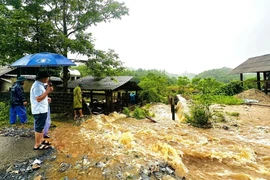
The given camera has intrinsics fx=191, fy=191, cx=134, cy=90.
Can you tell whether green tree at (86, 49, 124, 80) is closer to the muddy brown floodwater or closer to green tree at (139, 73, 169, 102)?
the muddy brown floodwater

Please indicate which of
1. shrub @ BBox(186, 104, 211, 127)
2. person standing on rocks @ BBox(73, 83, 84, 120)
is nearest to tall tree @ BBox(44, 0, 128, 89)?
person standing on rocks @ BBox(73, 83, 84, 120)

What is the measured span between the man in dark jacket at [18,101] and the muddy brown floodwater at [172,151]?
1.57 metres

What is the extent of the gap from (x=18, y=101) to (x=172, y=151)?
19.2 feet

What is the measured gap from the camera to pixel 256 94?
61.6 feet

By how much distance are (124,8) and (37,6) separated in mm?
5157

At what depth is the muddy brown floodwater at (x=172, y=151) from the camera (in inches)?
170

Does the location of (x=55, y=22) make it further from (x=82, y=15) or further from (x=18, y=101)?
(x=18, y=101)

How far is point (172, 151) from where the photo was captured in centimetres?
561

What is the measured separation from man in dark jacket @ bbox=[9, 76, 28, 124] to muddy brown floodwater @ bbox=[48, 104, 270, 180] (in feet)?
5.14

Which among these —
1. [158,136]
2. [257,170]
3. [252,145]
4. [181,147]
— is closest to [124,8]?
[158,136]

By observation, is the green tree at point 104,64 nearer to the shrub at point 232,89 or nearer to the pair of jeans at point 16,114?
the pair of jeans at point 16,114

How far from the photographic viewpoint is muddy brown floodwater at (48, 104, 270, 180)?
4.32 metres

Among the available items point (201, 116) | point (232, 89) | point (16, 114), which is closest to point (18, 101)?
point (16, 114)

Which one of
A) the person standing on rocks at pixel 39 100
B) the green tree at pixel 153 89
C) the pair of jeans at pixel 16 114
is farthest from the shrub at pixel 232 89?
the person standing on rocks at pixel 39 100
